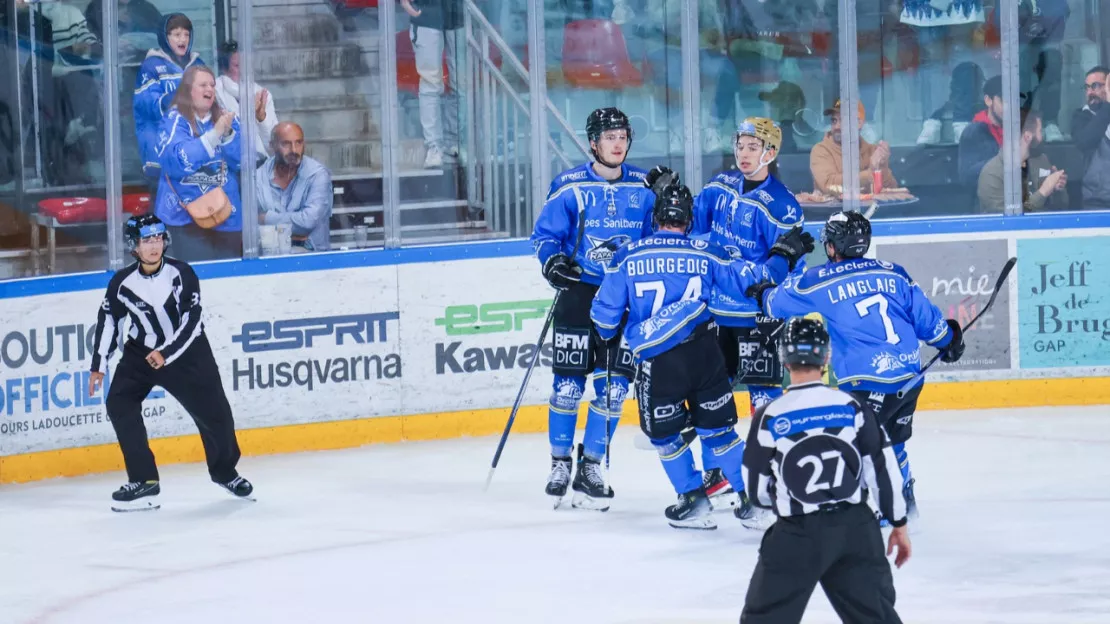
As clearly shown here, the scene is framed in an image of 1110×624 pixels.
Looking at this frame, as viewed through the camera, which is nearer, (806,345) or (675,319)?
(806,345)

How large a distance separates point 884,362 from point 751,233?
41.6 inches

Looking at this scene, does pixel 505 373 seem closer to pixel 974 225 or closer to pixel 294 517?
pixel 294 517

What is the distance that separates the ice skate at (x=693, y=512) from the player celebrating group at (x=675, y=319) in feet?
0.53

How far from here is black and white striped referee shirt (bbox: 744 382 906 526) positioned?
12.0 ft

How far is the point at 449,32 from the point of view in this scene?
327 inches

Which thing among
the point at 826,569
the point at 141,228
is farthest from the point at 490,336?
the point at 826,569

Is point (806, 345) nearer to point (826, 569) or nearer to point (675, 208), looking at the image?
point (826, 569)

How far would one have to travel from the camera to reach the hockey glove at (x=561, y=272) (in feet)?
20.3

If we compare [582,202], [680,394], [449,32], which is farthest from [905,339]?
[449,32]

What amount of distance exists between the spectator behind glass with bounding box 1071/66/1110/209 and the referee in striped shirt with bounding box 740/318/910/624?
5.30 meters

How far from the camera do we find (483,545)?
5.87 metres

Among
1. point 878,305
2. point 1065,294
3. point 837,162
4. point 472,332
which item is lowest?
point 472,332

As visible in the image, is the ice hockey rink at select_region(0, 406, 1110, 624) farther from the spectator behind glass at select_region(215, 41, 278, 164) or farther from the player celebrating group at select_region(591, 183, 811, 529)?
the spectator behind glass at select_region(215, 41, 278, 164)

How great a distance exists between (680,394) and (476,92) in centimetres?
302
